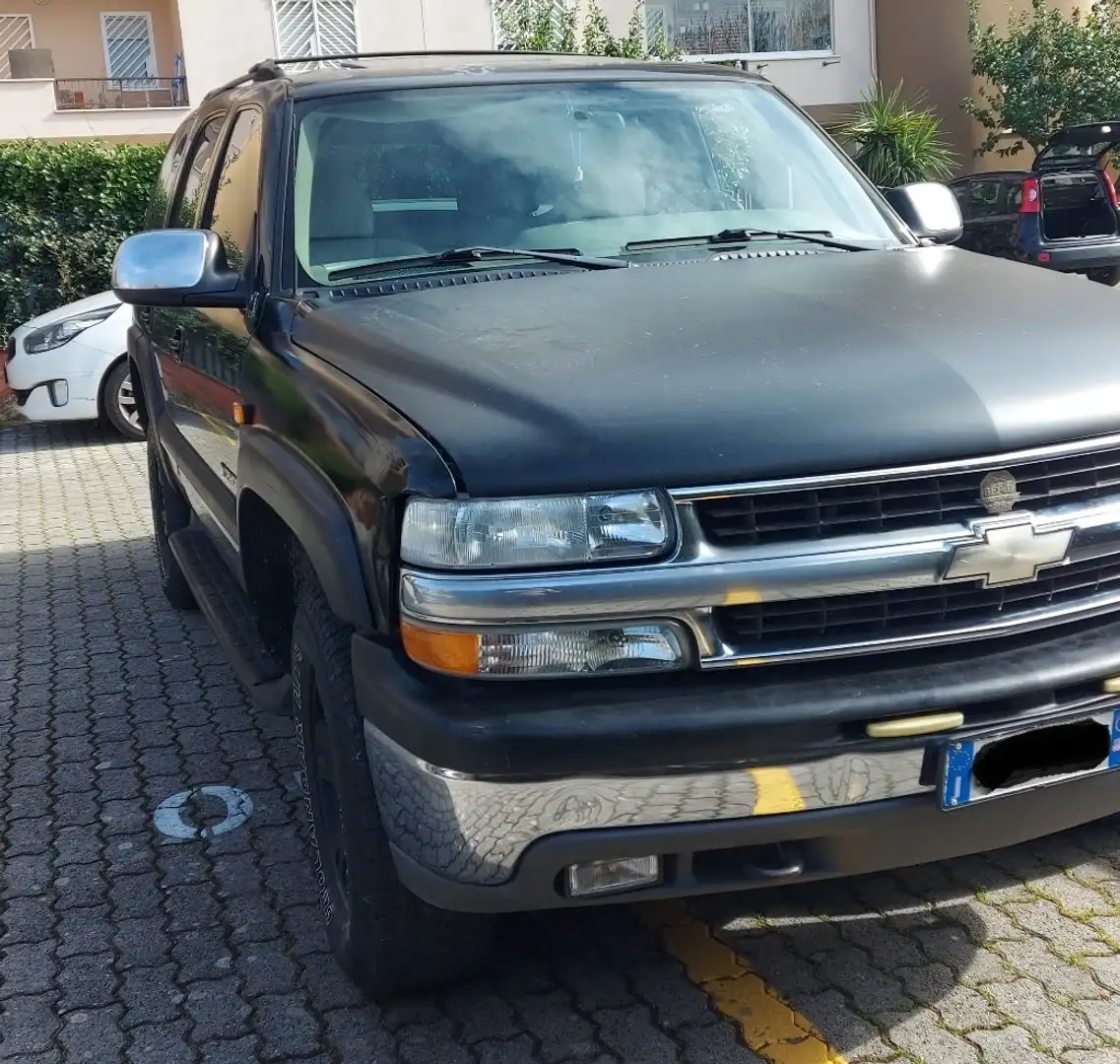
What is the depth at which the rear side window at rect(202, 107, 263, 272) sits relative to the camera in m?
3.86

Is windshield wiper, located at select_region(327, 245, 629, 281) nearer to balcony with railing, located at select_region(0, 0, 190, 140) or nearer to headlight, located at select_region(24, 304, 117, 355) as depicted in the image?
headlight, located at select_region(24, 304, 117, 355)

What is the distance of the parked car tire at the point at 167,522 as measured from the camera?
580 centimetres

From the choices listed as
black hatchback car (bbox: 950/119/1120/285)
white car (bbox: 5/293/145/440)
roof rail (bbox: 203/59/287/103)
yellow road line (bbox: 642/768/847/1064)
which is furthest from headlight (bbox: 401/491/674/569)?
black hatchback car (bbox: 950/119/1120/285)

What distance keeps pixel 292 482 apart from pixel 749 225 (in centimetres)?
152

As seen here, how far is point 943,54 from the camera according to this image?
22.7 m

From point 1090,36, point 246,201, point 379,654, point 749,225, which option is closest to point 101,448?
point 246,201

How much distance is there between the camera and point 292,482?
3004 mm

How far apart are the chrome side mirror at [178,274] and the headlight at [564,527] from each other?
150 cm

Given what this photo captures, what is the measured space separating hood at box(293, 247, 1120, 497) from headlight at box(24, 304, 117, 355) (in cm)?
816

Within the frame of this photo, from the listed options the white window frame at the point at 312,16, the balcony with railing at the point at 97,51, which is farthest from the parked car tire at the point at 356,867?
Answer: the balcony with railing at the point at 97,51

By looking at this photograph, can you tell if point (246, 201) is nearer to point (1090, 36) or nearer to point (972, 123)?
point (1090, 36)

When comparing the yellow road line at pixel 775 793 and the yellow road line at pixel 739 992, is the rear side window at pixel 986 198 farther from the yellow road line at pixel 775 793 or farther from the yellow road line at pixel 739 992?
the yellow road line at pixel 775 793

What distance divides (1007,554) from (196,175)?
3627 millimetres

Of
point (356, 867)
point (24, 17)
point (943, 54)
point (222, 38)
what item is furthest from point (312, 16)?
point (356, 867)
